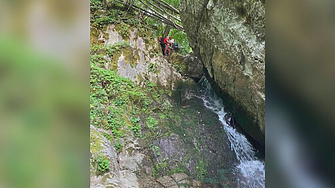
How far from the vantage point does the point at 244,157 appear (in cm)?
492

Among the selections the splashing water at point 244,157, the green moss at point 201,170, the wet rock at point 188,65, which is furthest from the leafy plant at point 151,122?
the wet rock at point 188,65

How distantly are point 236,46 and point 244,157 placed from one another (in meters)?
2.50

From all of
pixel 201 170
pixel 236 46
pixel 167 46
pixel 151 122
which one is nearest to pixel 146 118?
pixel 151 122

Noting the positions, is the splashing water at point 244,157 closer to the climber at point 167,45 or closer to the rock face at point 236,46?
the rock face at point 236,46

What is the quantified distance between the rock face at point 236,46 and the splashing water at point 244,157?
32 centimetres

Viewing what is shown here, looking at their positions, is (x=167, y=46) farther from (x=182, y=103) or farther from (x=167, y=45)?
(x=182, y=103)

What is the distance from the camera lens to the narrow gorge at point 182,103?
3.64 meters

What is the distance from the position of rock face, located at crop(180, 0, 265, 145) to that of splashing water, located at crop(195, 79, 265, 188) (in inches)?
12.5

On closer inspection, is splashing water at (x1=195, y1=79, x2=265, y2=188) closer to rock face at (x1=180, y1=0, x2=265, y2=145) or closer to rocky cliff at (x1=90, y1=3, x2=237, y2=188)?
rocky cliff at (x1=90, y1=3, x2=237, y2=188)

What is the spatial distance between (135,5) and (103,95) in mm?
3803

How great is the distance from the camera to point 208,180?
4305mm

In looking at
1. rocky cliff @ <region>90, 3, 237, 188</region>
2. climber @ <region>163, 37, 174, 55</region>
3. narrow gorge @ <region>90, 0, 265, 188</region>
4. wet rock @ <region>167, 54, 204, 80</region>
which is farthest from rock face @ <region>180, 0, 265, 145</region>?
climber @ <region>163, 37, 174, 55</region>

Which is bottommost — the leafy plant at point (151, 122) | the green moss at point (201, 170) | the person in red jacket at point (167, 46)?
the green moss at point (201, 170)
